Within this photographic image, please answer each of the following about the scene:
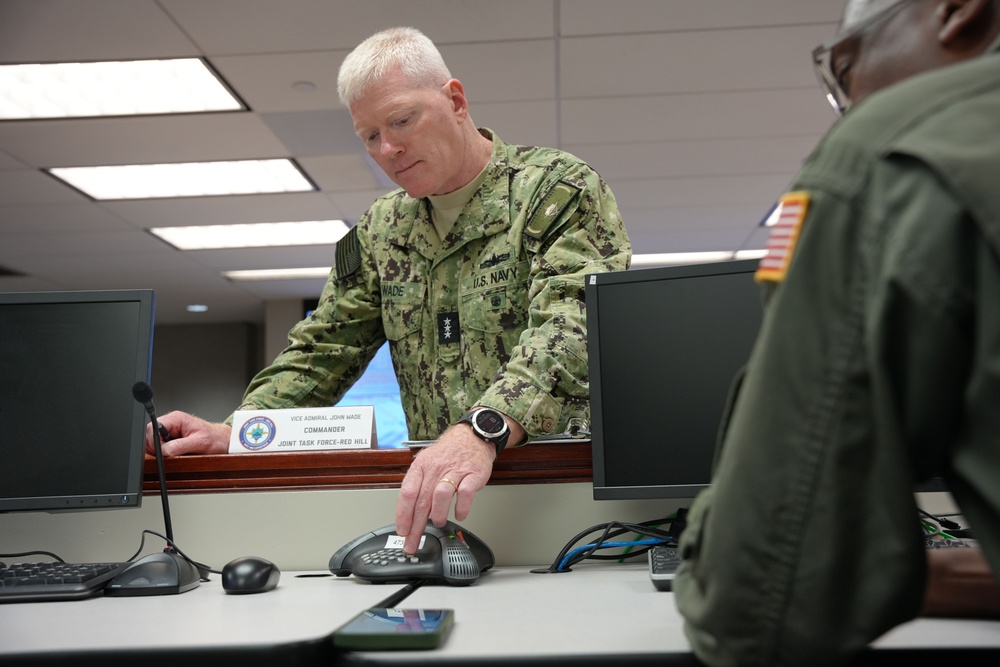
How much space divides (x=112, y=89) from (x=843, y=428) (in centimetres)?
335

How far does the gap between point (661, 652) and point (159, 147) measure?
3659 millimetres

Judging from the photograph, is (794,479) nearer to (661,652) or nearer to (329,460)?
(661,652)

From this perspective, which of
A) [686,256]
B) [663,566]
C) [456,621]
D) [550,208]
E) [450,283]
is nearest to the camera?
[456,621]

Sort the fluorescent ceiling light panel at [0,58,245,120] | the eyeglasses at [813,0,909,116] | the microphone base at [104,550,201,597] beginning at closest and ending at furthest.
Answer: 1. the eyeglasses at [813,0,909,116]
2. the microphone base at [104,550,201,597]
3. the fluorescent ceiling light panel at [0,58,245,120]

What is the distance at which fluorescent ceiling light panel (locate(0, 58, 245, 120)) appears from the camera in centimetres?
306

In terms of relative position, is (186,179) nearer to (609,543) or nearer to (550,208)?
(550,208)

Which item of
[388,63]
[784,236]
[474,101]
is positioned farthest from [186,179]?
[784,236]

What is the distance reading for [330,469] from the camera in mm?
1232

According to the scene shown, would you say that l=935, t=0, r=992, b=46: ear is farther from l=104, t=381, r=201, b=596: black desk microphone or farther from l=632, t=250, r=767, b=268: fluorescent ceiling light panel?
l=632, t=250, r=767, b=268: fluorescent ceiling light panel

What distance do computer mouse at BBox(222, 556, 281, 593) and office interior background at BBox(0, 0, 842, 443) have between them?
2145 millimetres

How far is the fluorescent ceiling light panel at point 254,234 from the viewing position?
5012 mm

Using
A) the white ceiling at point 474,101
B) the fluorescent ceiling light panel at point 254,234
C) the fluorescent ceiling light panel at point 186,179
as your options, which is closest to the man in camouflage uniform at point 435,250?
the white ceiling at point 474,101

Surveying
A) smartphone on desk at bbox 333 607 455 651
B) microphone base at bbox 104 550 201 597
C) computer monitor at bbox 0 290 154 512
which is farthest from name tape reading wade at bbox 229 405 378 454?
smartphone on desk at bbox 333 607 455 651

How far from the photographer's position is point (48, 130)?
3.52m
